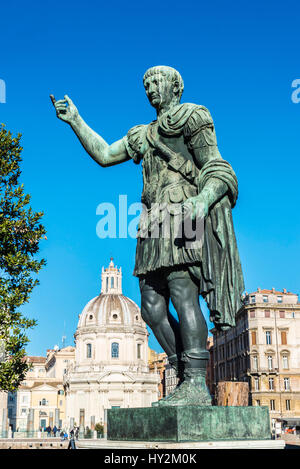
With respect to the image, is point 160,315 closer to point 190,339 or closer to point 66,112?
point 190,339

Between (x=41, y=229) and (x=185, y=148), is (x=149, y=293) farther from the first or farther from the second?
(x=41, y=229)

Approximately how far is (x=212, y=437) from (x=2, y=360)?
14.3 metres

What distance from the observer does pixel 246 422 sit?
355cm

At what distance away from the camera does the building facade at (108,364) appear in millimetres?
87438

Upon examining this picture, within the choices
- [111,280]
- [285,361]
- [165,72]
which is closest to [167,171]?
[165,72]

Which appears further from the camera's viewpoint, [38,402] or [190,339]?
[38,402]

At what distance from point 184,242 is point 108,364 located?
3457 inches

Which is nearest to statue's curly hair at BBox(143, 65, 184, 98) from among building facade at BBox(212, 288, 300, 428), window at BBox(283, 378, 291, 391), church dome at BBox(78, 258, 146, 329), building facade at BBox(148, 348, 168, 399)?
building facade at BBox(212, 288, 300, 428)

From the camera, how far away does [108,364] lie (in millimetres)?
89062

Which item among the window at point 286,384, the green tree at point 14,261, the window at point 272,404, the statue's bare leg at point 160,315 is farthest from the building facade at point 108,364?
the statue's bare leg at point 160,315
